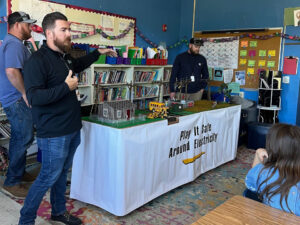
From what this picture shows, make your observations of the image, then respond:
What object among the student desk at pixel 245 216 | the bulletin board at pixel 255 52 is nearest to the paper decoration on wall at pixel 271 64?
the bulletin board at pixel 255 52

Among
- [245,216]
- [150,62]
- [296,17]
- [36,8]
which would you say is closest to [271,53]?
[296,17]

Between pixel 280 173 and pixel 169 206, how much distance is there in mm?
1569

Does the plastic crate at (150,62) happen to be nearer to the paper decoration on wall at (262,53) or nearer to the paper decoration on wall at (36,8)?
the paper decoration on wall at (36,8)

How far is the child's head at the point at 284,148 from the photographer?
57.4 inches

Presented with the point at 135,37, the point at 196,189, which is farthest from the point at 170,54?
the point at 196,189

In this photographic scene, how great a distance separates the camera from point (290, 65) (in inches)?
220

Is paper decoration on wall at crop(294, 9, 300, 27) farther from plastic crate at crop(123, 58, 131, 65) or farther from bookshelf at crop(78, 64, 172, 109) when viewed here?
plastic crate at crop(123, 58, 131, 65)

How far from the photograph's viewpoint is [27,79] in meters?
1.92

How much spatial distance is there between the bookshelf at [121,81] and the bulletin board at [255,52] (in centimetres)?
158

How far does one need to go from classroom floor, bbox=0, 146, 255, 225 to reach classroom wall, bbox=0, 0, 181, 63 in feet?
11.4

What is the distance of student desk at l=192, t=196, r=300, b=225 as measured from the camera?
110 cm

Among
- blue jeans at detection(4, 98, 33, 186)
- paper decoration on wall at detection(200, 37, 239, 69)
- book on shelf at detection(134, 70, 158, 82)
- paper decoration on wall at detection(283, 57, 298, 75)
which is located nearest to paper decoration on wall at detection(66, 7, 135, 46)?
book on shelf at detection(134, 70, 158, 82)

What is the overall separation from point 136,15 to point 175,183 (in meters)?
4.02

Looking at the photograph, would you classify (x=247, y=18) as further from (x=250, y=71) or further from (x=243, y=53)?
(x=250, y=71)
